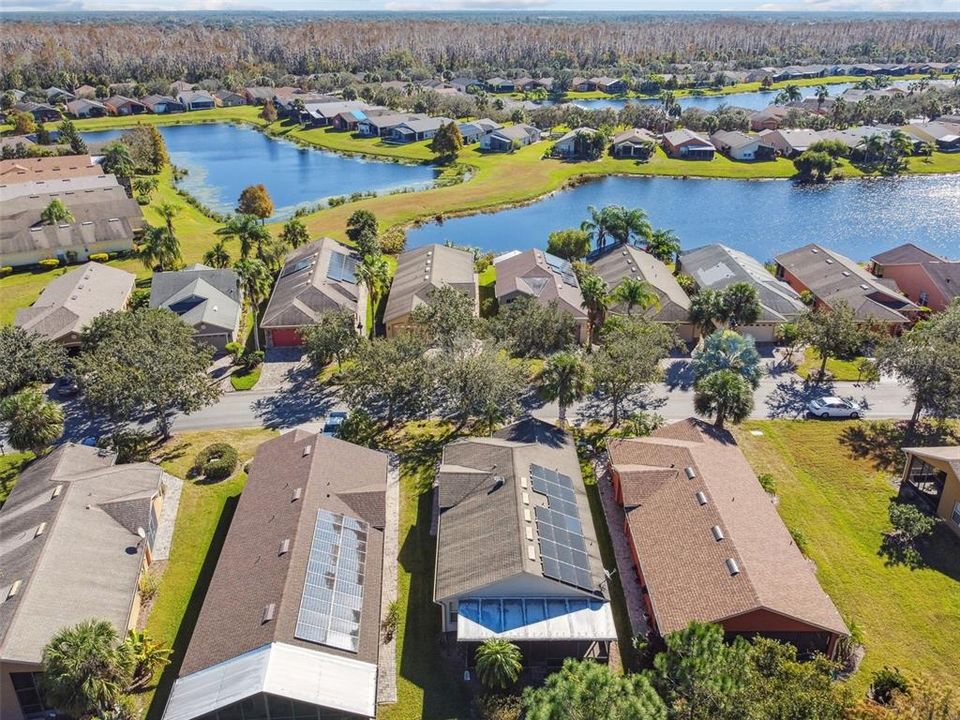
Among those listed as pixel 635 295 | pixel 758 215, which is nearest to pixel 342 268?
pixel 635 295

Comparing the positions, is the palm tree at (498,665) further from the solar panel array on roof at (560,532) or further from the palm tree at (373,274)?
the palm tree at (373,274)

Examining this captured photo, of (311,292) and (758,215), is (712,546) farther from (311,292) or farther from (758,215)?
(758,215)

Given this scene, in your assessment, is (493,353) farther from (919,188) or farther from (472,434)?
(919,188)

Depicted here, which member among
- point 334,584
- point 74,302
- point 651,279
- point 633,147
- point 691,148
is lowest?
point 691,148

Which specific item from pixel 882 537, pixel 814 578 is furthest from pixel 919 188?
pixel 814 578

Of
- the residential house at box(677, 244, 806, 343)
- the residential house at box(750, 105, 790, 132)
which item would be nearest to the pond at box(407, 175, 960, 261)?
the residential house at box(677, 244, 806, 343)
